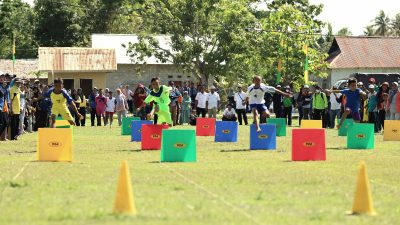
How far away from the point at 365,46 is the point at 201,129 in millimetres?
59923

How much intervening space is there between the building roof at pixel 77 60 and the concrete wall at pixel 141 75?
3240 mm

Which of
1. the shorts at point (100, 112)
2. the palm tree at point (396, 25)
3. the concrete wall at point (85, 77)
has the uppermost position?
the palm tree at point (396, 25)

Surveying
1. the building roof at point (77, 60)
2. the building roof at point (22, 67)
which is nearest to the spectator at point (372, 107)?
the building roof at point (77, 60)

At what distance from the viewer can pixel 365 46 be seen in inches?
3602

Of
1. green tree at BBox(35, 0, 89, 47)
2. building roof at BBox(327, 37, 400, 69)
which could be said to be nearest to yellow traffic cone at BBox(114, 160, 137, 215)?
building roof at BBox(327, 37, 400, 69)

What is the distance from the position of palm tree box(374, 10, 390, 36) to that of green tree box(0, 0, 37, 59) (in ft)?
169

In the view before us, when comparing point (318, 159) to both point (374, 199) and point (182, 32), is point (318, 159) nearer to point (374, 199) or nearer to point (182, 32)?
point (374, 199)

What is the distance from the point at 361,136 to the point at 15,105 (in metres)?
10.8

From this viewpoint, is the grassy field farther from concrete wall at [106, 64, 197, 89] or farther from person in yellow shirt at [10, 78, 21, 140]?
concrete wall at [106, 64, 197, 89]

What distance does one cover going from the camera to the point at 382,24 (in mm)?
136625

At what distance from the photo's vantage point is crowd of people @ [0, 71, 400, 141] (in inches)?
1061

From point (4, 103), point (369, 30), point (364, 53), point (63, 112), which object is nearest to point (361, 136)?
point (63, 112)

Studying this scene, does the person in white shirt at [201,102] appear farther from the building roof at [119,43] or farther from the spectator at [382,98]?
the building roof at [119,43]

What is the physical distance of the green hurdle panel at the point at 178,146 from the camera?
805 inches
